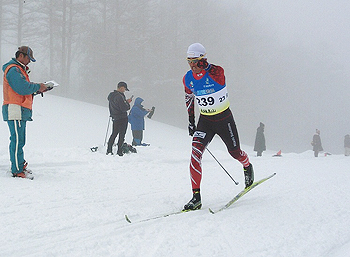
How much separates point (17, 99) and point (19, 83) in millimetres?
303

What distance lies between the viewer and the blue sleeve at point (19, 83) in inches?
177

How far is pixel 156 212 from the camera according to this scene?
3.82 m

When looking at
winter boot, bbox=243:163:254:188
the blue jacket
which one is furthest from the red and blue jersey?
the blue jacket

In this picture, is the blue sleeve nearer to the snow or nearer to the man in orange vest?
the man in orange vest

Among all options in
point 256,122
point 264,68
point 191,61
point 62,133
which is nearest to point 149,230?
point 191,61

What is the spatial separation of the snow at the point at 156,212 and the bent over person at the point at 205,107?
576mm

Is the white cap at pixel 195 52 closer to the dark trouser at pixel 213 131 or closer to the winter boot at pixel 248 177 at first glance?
the dark trouser at pixel 213 131

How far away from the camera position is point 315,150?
55.1ft

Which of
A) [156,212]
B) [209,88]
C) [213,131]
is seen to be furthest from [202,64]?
[156,212]

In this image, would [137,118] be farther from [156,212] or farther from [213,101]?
[156,212]

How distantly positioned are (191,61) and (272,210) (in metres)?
2.19

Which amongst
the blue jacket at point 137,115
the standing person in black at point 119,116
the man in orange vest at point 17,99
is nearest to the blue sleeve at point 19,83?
the man in orange vest at point 17,99

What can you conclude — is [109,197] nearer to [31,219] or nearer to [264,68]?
[31,219]

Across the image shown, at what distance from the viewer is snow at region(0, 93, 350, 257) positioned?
2822 millimetres
